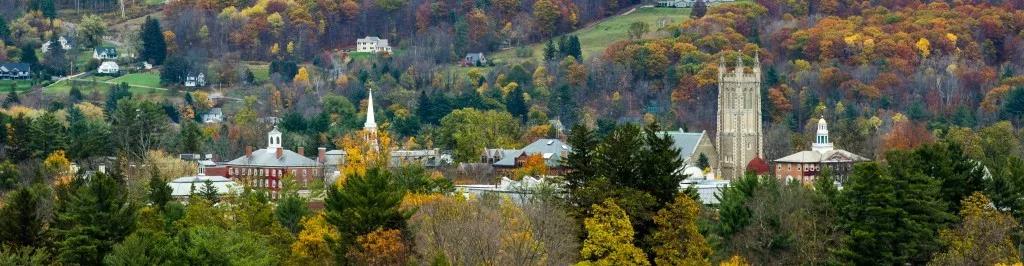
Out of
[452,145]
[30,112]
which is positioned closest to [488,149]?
[452,145]

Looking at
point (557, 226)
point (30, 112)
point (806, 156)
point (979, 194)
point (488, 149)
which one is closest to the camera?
point (557, 226)

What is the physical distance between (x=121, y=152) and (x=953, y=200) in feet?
231

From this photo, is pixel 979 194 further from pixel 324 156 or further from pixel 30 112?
pixel 30 112

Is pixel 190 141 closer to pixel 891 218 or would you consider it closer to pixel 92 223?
pixel 92 223

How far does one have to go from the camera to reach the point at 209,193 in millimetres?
118312

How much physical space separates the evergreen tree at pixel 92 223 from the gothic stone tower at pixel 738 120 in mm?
79326

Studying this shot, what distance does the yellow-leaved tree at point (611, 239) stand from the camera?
85562 millimetres

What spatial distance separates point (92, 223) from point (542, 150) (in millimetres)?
79721

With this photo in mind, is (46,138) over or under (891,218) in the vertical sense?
over

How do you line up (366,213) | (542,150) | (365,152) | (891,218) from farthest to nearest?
(542,150), (365,152), (891,218), (366,213)

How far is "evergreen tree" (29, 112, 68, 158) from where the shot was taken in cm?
15200

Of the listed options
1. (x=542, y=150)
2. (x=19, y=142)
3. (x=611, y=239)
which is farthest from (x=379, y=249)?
(x=542, y=150)

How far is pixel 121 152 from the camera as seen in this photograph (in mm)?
158000

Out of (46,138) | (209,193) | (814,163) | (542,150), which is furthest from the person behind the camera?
(542,150)
